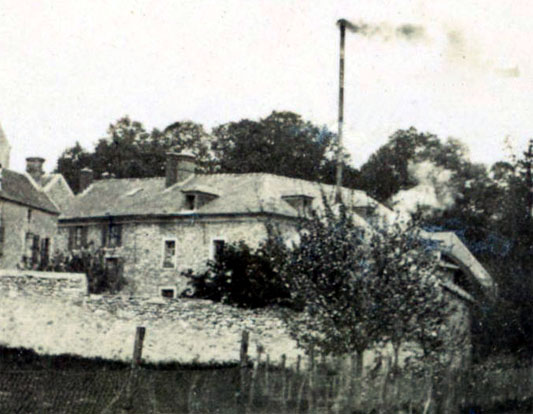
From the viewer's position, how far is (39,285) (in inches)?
890

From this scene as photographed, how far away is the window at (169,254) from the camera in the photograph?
37.8m

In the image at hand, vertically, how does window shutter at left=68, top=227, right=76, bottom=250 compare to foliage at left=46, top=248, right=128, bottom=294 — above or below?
above

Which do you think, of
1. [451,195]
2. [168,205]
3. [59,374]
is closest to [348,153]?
[451,195]

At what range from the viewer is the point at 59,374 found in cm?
1374

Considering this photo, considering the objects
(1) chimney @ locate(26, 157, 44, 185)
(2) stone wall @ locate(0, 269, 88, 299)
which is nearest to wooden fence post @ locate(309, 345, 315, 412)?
(2) stone wall @ locate(0, 269, 88, 299)

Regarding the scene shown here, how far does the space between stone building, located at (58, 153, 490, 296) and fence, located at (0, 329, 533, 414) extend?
19.8 metres

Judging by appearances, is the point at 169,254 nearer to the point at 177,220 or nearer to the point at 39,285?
the point at 177,220

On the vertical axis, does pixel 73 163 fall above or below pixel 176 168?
above

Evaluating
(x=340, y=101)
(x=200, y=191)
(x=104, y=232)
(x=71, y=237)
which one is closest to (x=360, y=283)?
(x=340, y=101)

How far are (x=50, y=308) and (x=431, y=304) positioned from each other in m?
11.4

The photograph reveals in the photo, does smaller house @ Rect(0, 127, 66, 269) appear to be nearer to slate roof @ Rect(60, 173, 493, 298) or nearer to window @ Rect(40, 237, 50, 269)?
window @ Rect(40, 237, 50, 269)

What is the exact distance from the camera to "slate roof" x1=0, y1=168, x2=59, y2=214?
34.5 m

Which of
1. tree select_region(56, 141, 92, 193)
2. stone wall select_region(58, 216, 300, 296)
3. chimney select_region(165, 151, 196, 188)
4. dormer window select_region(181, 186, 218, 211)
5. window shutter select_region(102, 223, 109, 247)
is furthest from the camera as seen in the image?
tree select_region(56, 141, 92, 193)

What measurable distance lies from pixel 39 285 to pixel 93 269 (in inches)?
572
